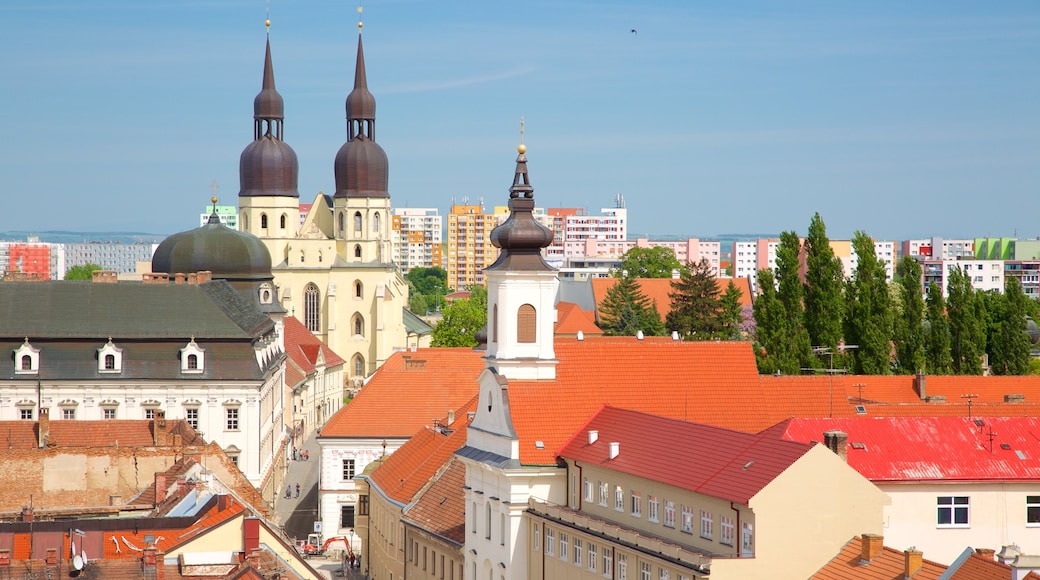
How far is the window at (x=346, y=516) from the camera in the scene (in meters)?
79.5

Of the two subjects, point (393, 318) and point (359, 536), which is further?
point (393, 318)

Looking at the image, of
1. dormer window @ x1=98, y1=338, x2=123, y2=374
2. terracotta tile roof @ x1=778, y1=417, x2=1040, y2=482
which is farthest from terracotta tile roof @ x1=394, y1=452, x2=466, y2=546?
dormer window @ x1=98, y1=338, x2=123, y2=374

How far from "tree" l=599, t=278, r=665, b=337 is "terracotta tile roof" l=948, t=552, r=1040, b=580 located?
8975 cm

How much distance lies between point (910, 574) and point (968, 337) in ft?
174

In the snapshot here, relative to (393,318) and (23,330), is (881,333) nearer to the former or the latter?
(23,330)

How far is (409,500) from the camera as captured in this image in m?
65.1

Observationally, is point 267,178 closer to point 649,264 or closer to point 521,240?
point 649,264

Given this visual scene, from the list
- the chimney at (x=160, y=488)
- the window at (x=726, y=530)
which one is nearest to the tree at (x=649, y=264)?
the chimney at (x=160, y=488)

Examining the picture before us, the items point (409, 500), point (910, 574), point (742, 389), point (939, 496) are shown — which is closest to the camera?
point (910, 574)

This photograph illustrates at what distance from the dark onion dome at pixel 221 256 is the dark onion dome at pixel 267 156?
97.1 feet

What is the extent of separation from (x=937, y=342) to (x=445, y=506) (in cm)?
3308

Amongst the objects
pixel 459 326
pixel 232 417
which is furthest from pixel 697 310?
pixel 232 417

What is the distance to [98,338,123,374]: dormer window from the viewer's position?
8188 cm

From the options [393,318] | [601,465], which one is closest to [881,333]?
[601,465]
